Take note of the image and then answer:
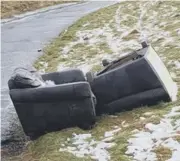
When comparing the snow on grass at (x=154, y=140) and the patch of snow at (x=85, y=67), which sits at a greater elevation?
the snow on grass at (x=154, y=140)

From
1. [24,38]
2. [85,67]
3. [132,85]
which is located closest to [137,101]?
[132,85]

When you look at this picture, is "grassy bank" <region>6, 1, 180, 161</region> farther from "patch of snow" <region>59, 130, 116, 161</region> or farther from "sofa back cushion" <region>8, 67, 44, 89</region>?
"sofa back cushion" <region>8, 67, 44, 89</region>

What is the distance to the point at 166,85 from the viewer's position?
7906 millimetres

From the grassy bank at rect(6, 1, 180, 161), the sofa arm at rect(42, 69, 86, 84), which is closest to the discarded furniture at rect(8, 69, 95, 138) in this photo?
the grassy bank at rect(6, 1, 180, 161)

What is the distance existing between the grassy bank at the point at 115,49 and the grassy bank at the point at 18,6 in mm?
6285

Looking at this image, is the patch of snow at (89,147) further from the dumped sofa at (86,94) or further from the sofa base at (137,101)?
the sofa base at (137,101)

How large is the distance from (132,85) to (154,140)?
156cm

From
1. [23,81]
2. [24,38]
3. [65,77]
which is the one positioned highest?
[23,81]

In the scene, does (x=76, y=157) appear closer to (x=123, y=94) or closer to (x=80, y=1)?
(x=123, y=94)

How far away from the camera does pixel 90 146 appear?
22.2ft

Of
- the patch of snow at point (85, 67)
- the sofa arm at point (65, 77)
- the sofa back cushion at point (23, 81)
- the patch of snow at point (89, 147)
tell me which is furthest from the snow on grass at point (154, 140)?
the patch of snow at point (85, 67)

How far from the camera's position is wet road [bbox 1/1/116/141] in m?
9.26

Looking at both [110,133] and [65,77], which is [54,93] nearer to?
[110,133]

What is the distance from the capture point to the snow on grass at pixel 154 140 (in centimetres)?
599
